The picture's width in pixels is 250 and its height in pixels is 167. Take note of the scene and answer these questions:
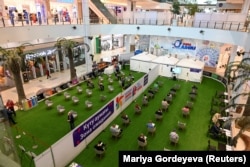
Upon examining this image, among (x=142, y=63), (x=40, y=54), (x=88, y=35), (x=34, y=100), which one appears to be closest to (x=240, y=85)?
(x=142, y=63)

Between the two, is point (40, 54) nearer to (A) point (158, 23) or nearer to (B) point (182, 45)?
(A) point (158, 23)

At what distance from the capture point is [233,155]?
6.20 meters

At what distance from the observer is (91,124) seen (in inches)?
425

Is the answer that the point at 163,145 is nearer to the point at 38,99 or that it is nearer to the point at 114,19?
the point at 38,99

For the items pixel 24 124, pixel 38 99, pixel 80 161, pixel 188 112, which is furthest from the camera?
pixel 38 99

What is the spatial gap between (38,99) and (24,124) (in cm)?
327

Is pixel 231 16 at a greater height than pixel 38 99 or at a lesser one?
greater

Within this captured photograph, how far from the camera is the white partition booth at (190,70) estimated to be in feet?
66.0

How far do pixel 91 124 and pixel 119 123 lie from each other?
274 centimetres

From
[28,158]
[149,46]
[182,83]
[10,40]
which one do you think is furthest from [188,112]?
[149,46]

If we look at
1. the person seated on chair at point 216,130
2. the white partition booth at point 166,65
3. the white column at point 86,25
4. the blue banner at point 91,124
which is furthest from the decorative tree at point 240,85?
the white column at point 86,25

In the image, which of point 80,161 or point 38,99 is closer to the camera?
point 80,161

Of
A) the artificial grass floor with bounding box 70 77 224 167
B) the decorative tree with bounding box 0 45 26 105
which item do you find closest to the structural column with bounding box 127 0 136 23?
the artificial grass floor with bounding box 70 77 224 167

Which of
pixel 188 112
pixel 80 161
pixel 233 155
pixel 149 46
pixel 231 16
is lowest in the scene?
pixel 80 161
